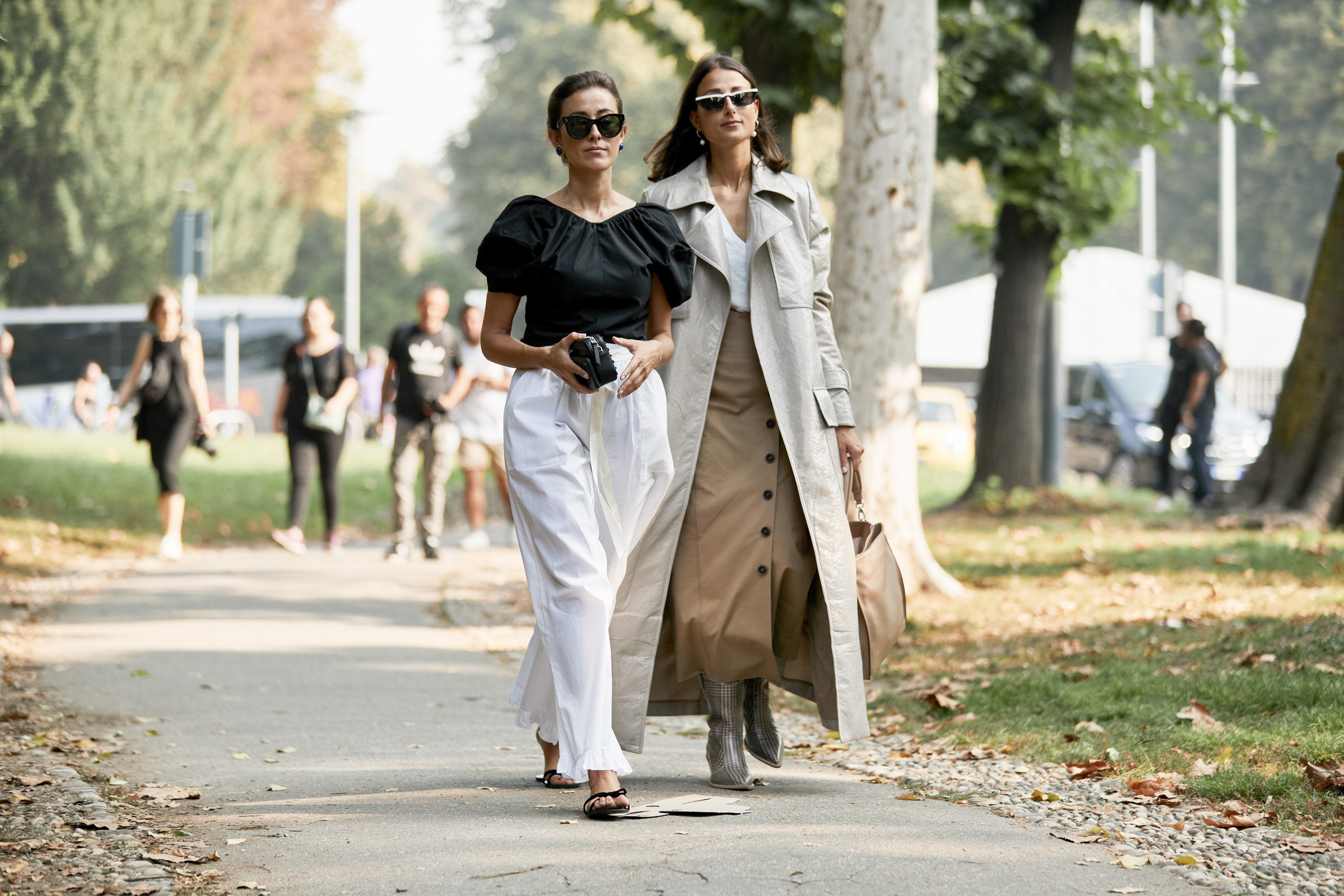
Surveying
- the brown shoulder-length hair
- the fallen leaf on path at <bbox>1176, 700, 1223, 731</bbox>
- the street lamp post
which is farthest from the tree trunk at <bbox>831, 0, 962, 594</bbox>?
the street lamp post

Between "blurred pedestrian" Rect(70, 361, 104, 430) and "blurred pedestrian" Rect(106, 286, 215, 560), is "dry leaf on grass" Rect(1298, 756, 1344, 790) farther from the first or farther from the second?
"blurred pedestrian" Rect(70, 361, 104, 430)

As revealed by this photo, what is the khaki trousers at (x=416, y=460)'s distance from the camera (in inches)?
472

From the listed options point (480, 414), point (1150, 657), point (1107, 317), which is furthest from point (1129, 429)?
point (1107, 317)

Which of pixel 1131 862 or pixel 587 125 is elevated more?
pixel 587 125

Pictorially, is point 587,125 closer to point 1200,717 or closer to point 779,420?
point 779,420

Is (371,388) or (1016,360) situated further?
(371,388)

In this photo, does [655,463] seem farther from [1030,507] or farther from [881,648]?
[1030,507]

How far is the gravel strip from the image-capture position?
3.90m

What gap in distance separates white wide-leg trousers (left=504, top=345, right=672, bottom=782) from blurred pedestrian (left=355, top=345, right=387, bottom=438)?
26158mm

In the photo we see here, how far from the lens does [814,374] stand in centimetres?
474

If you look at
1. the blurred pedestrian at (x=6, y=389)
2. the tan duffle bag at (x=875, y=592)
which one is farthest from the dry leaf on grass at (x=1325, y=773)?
the blurred pedestrian at (x=6, y=389)

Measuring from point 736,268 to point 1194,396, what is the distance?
41.2 feet

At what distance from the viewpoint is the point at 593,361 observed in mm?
4254

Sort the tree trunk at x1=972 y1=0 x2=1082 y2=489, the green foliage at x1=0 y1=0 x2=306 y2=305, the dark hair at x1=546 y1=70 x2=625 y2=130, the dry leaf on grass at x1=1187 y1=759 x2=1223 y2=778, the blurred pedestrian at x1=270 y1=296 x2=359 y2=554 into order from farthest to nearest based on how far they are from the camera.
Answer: the green foliage at x1=0 y1=0 x2=306 y2=305, the tree trunk at x1=972 y1=0 x2=1082 y2=489, the blurred pedestrian at x1=270 y1=296 x2=359 y2=554, the dry leaf on grass at x1=1187 y1=759 x2=1223 y2=778, the dark hair at x1=546 y1=70 x2=625 y2=130
